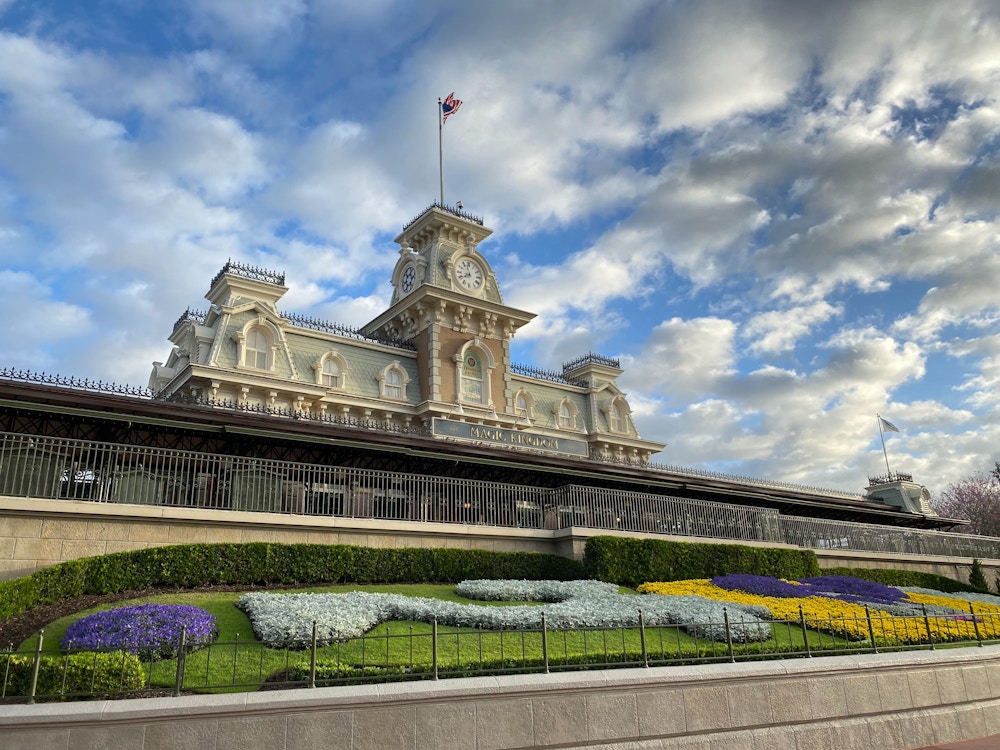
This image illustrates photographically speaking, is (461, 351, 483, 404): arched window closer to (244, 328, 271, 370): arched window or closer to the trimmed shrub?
(244, 328, 271, 370): arched window

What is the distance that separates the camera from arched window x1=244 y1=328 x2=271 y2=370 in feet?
111

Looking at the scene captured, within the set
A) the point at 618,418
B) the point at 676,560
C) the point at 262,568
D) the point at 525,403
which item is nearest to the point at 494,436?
the point at 676,560

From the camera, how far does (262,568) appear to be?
17.1m

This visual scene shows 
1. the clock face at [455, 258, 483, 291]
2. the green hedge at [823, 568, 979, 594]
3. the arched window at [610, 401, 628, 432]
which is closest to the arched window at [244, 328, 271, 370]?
the clock face at [455, 258, 483, 291]

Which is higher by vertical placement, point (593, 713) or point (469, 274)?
point (469, 274)

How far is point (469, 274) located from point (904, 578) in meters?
25.9

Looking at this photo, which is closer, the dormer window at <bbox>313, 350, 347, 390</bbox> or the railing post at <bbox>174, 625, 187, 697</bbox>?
the railing post at <bbox>174, 625, 187, 697</bbox>

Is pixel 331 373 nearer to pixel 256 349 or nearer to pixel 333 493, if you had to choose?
pixel 256 349

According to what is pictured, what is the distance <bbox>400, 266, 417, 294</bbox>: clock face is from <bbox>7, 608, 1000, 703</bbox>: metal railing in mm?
29957

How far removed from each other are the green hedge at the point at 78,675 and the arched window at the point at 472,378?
98.4ft

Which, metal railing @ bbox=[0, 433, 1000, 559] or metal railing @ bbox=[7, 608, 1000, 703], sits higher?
metal railing @ bbox=[0, 433, 1000, 559]

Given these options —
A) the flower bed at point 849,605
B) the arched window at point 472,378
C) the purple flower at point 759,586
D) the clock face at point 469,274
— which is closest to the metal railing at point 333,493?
the purple flower at point 759,586

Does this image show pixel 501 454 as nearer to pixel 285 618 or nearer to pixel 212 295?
pixel 285 618

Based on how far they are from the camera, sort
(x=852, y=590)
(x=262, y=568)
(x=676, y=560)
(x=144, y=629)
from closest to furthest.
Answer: (x=144, y=629)
(x=262, y=568)
(x=676, y=560)
(x=852, y=590)
